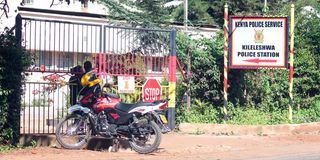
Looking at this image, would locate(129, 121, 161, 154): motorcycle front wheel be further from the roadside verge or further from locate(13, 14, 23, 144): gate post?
the roadside verge

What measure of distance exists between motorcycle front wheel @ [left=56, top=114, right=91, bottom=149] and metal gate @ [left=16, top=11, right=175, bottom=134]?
104 centimetres

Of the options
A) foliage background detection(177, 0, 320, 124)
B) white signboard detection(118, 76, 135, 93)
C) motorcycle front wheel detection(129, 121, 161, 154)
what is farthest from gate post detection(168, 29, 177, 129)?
motorcycle front wheel detection(129, 121, 161, 154)

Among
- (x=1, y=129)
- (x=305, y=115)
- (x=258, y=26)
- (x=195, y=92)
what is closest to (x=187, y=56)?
(x=195, y=92)

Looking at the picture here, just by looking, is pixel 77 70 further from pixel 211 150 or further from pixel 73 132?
pixel 211 150

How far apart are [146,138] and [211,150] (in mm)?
1607

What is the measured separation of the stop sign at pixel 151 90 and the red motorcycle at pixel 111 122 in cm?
227

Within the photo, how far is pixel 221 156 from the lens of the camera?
11312mm

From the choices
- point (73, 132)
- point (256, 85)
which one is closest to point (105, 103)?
point (73, 132)

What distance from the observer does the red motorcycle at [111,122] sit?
11.1 m

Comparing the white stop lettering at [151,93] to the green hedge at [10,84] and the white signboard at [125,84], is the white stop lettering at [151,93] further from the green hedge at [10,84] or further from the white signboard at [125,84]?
the green hedge at [10,84]

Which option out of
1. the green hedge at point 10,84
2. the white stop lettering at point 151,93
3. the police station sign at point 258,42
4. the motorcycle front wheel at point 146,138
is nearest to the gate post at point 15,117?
the green hedge at point 10,84

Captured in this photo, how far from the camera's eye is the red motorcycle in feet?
36.5

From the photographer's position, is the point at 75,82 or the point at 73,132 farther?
the point at 75,82

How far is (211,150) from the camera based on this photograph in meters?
12.0
